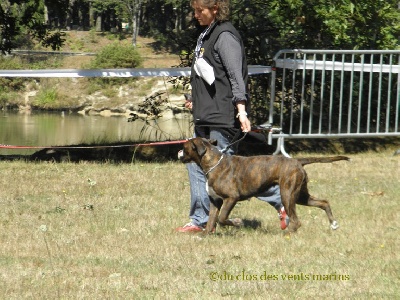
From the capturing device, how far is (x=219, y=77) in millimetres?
7594

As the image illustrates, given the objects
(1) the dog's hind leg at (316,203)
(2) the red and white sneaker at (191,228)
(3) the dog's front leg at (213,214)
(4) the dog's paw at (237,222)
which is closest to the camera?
(3) the dog's front leg at (213,214)

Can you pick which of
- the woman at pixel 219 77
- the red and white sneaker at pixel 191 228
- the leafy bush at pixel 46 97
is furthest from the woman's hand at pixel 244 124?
the leafy bush at pixel 46 97

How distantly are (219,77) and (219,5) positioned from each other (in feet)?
2.03

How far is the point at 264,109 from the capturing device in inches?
656

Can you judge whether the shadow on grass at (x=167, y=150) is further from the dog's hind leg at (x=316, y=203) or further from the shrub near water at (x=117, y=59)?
the shrub near water at (x=117, y=59)

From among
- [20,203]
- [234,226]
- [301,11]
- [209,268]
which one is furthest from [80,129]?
[209,268]

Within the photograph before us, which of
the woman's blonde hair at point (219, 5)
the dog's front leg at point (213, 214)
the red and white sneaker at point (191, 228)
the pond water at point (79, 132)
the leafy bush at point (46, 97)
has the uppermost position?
the woman's blonde hair at point (219, 5)

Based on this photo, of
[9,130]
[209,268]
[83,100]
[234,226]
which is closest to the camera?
[209,268]

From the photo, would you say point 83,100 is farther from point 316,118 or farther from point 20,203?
point 20,203

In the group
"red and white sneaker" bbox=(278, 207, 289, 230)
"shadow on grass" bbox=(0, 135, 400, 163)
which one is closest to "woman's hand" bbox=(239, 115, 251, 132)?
"red and white sneaker" bbox=(278, 207, 289, 230)

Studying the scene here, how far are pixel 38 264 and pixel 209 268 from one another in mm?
1314

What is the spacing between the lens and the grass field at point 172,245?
234 inches

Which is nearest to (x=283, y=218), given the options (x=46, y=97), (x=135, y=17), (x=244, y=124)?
(x=244, y=124)

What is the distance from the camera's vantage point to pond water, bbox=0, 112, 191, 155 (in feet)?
58.0
